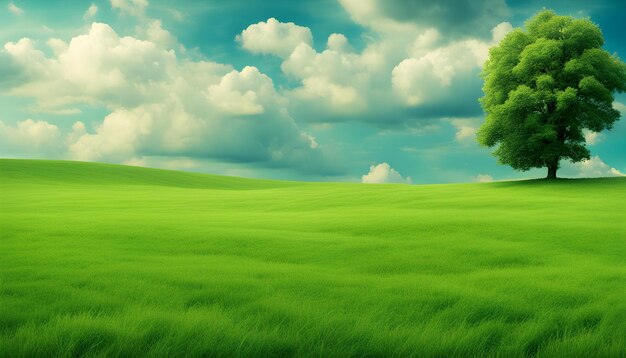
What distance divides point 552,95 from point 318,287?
39.6 meters

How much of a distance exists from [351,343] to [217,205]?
1190 inches

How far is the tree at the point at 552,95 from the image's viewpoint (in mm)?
43906

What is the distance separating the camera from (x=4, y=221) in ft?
71.4

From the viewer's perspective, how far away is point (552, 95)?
43.3 metres

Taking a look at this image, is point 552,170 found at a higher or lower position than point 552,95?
lower

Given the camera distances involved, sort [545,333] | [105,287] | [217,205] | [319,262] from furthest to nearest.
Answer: [217,205] < [319,262] < [105,287] < [545,333]

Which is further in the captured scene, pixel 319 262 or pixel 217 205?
pixel 217 205

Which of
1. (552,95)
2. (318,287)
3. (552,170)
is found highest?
(552,95)

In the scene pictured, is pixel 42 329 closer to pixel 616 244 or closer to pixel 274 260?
pixel 274 260

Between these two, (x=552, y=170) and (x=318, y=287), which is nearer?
(x=318, y=287)

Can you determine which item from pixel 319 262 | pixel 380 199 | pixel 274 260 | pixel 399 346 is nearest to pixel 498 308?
pixel 399 346

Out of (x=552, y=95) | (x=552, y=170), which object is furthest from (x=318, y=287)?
(x=552, y=170)

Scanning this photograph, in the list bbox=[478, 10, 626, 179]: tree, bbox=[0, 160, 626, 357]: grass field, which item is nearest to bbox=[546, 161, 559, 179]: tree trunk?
bbox=[478, 10, 626, 179]: tree

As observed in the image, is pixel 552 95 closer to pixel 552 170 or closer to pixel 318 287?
pixel 552 170
